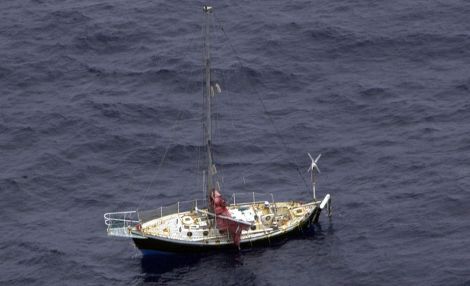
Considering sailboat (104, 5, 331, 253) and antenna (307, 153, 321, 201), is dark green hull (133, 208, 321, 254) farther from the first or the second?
antenna (307, 153, 321, 201)

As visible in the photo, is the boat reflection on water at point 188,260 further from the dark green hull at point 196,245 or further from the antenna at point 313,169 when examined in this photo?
the antenna at point 313,169

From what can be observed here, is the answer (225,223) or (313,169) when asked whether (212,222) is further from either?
(313,169)

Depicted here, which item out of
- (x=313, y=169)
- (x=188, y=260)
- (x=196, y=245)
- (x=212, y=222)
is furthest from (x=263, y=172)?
(x=188, y=260)

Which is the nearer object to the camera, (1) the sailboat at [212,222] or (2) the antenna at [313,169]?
(1) the sailboat at [212,222]

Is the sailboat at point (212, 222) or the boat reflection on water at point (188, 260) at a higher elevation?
the sailboat at point (212, 222)

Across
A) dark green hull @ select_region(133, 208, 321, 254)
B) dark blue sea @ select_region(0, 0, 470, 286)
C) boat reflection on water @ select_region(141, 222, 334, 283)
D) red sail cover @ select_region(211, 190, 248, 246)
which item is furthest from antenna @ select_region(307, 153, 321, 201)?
red sail cover @ select_region(211, 190, 248, 246)

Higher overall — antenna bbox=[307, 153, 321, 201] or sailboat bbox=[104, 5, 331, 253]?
antenna bbox=[307, 153, 321, 201]

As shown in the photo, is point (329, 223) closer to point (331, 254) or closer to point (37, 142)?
point (331, 254)

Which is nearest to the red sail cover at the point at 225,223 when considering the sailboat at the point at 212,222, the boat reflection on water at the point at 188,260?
the sailboat at the point at 212,222
